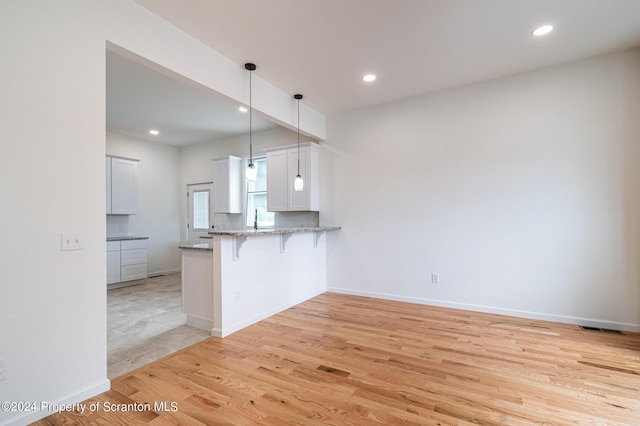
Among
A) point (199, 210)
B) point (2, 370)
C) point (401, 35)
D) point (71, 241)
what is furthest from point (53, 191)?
point (199, 210)

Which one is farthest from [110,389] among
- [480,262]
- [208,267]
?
[480,262]

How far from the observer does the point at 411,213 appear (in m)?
4.32

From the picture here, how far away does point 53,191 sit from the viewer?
1.91 m

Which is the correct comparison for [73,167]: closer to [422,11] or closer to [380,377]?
[380,377]

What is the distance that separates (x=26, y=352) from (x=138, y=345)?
48.5 inches

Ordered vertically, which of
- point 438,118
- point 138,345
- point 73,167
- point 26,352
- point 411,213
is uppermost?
point 438,118

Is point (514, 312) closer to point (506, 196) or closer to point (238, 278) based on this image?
point (506, 196)

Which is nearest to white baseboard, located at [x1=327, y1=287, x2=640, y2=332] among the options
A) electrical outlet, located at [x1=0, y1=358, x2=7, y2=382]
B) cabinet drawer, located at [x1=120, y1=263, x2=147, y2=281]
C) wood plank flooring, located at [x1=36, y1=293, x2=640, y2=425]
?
wood plank flooring, located at [x1=36, y1=293, x2=640, y2=425]

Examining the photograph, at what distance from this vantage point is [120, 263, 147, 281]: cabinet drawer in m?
5.59

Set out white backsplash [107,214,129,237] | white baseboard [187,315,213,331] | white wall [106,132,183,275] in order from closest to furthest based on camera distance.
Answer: white baseboard [187,315,213,331], white backsplash [107,214,129,237], white wall [106,132,183,275]

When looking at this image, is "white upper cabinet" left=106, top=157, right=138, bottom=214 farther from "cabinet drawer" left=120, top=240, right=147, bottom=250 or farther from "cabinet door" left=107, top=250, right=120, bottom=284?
"cabinet door" left=107, top=250, right=120, bottom=284

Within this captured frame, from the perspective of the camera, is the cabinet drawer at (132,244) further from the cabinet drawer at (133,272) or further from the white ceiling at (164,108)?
the white ceiling at (164,108)

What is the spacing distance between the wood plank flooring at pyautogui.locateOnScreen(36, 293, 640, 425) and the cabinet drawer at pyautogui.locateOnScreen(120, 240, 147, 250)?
3.75 m

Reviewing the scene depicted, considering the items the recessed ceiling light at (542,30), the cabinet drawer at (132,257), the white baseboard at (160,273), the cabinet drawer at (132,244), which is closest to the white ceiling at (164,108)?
the cabinet drawer at (132,244)
